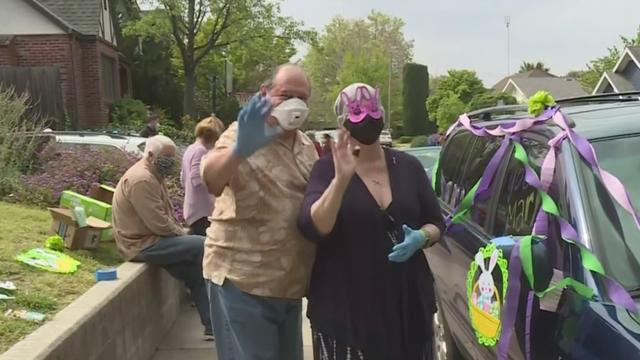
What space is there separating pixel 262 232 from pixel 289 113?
507 mm

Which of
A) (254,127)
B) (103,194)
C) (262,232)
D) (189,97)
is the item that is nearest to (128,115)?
(189,97)

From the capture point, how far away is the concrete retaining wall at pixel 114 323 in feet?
11.2

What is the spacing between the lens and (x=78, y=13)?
2158 centimetres

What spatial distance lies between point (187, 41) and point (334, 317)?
31.0 metres

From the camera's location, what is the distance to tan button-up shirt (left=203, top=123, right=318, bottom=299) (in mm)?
2785

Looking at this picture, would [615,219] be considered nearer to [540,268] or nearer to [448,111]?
[540,268]

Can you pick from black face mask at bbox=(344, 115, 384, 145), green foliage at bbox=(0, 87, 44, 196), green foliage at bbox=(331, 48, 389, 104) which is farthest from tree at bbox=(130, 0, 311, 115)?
green foliage at bbox=(331, 48, 389, 104)

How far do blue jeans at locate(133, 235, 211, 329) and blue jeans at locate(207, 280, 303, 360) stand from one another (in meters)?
2.37

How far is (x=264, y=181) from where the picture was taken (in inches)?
110

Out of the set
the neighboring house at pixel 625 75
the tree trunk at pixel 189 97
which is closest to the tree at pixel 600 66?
the neighboring house at pixel 625 75

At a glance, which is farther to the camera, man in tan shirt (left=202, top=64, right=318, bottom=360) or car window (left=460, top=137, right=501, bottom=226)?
car window (left=460, top=137, right=501, bottom=226)

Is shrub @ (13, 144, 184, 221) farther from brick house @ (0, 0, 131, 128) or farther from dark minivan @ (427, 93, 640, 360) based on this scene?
brick house @ (0, 0, 131, 128)

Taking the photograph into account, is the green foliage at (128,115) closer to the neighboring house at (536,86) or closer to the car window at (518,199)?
the car window at (518,199)

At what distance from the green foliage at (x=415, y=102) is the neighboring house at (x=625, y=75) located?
80.7 ft
